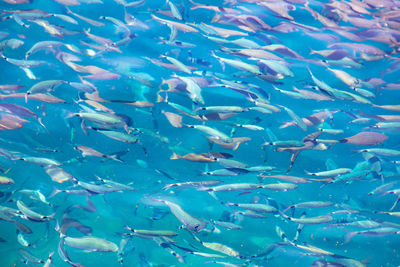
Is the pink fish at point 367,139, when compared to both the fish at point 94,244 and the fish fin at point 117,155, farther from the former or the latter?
the fish at point 94,244

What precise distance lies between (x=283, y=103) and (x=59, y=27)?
4526mm

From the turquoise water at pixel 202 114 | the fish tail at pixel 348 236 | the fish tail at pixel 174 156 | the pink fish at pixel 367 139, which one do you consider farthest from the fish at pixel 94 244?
the fish tail at pixel 348 236

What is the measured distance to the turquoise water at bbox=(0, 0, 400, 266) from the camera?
5.12m

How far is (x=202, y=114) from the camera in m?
5.07

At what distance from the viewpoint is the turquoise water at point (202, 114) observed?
5117mm

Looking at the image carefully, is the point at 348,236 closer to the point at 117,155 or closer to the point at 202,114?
the point at 202,114

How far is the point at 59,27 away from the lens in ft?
17.5

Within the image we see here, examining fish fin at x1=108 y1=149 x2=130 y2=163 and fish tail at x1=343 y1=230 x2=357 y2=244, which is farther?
fish tail at x1=343 y1=230 x2=357 y2=244

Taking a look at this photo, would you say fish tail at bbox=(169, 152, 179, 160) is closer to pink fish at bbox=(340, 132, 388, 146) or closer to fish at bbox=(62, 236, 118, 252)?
Result: fish at bbox=(62, 236, 118, 252)

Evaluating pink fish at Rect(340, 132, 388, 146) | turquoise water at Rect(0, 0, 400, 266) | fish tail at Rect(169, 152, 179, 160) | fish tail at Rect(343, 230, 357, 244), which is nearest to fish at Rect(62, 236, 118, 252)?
turquoise water at Rect(0, 0, 400, 266)

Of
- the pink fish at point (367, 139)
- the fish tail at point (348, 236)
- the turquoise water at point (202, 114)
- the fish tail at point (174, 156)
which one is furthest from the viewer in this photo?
the fish tail at point (348, 236)

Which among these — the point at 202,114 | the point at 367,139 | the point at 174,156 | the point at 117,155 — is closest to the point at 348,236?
the point at 367,139

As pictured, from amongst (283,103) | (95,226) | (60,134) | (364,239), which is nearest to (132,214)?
(95,226)

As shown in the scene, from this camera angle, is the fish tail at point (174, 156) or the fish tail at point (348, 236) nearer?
the fish tail at point (174, 156)
